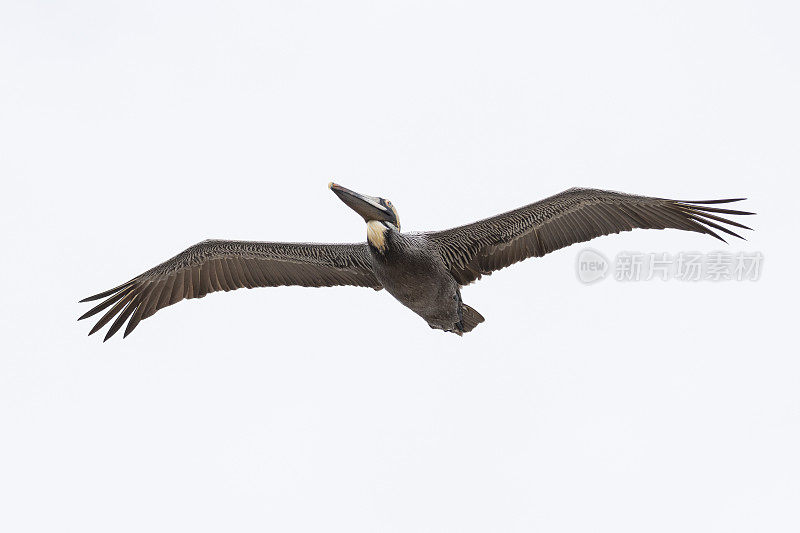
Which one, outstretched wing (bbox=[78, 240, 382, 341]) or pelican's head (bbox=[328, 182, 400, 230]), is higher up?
pelican's head (bbox=[328, 182, 400, 230])

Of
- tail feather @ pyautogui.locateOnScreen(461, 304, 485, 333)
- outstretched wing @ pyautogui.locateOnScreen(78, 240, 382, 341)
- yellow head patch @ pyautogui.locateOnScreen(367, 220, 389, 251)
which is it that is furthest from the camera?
outstretched wing @ pyautogui.locateOnScreen(78, 240, 382, 341)

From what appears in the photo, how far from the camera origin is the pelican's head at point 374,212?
547 inches

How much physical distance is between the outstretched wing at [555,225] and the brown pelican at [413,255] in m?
0.01

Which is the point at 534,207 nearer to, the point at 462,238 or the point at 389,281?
the point at 462,238

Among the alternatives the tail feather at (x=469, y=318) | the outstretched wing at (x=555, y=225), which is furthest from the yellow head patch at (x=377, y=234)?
the tail feather at (x=469, y=318)

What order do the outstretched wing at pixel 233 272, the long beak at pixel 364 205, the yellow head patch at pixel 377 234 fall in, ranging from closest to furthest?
the long beak at pixel 364 205 → the yellow head patch at pixel 377 234 → the outstretched wing at pixel 233 272

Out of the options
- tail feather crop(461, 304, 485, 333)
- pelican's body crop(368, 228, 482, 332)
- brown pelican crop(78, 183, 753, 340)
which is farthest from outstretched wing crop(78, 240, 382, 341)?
tail feather crop(461, 304, 485, 333)

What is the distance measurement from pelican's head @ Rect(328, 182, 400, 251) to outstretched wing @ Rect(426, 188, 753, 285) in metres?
0.77

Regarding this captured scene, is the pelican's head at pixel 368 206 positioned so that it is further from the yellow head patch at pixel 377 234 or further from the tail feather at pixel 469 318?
the tail feather at pixel 469 318

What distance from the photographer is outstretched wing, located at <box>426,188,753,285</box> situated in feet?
46.7

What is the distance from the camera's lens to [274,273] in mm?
15570

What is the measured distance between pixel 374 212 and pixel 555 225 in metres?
2.50

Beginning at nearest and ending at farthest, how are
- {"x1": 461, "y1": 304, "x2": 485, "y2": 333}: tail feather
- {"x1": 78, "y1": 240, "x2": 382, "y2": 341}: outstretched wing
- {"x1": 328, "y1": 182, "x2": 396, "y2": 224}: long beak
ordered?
{"x1": 328, "y1": 182, "x2": 396, "y2": 224}: long beak
{"x1": 461, "y1": 304, "x2": 485, "y2": 333}: tail feather
{"x1": 78, "y1": 240, "x2": 382, "y2": 341}: outstretched wing

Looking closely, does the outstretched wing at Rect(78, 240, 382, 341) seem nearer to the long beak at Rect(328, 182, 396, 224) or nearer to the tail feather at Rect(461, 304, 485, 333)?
the long beak at Rect(328, 182, 396, 224)
